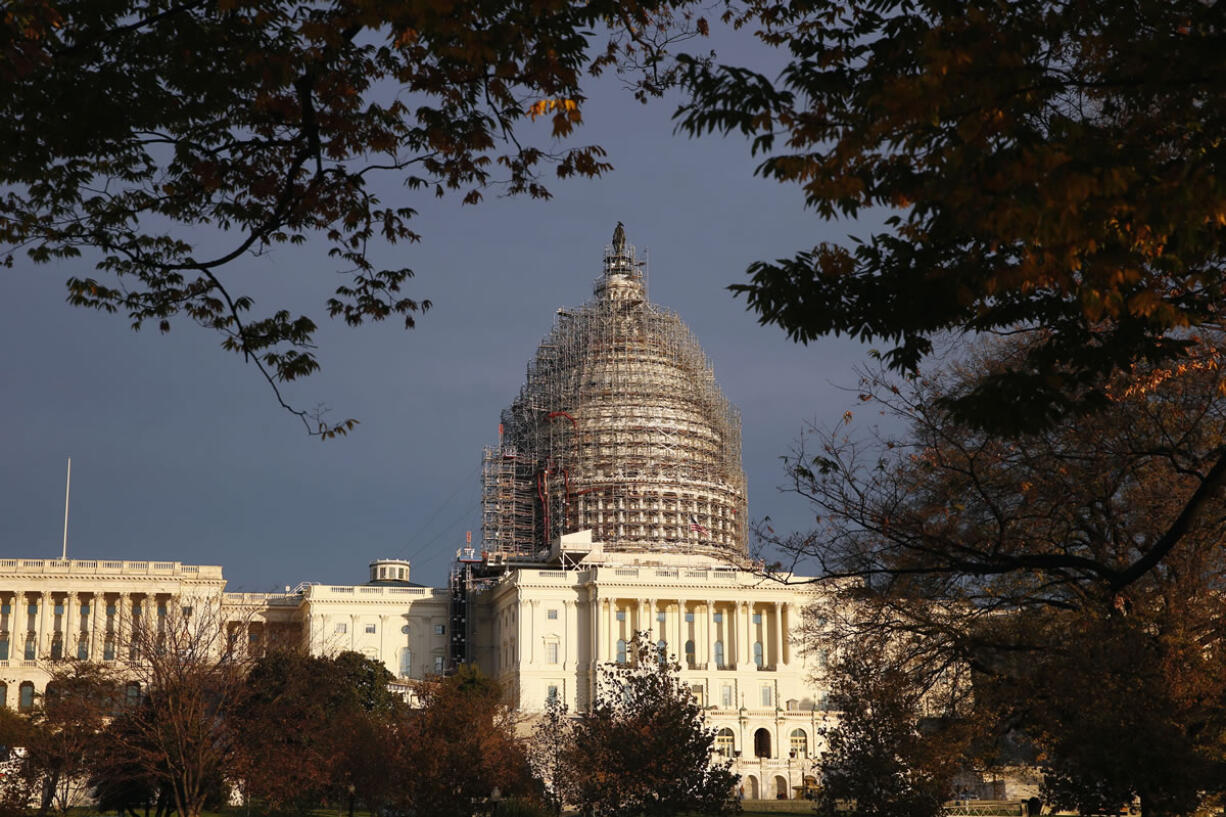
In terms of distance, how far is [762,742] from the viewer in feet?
359

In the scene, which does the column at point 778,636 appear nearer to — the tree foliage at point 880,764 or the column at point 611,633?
the column at point 611,633

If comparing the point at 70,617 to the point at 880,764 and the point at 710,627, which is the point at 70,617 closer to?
the point at 710,627

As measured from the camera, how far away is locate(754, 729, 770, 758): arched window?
109 meters

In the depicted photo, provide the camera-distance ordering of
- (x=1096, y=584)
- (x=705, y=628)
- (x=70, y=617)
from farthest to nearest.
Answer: (x=70, y=617) → (x=705, y=628) → (x=1096, y=584)

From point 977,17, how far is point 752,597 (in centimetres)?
10435

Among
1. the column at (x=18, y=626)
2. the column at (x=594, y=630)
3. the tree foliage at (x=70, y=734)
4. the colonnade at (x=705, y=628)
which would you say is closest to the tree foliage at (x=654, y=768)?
the tree foliage at (x=70, y=734)

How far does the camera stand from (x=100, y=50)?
1616 centimetres

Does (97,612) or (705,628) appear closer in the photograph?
(705,628)

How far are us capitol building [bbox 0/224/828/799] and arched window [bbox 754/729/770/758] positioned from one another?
0.30m

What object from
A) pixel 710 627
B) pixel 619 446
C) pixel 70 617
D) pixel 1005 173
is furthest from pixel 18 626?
pixel 1005 173

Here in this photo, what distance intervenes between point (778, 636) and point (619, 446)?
21.6 meters

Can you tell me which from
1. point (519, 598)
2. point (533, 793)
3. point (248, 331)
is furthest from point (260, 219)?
point (519, 598)

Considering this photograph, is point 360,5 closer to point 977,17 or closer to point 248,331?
point 977,17

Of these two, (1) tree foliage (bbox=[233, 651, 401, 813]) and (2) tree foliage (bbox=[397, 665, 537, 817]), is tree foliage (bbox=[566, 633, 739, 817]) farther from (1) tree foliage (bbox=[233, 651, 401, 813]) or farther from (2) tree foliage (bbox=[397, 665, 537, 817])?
(1) tree foliage (bbox=[233, 651, 401, 813])
